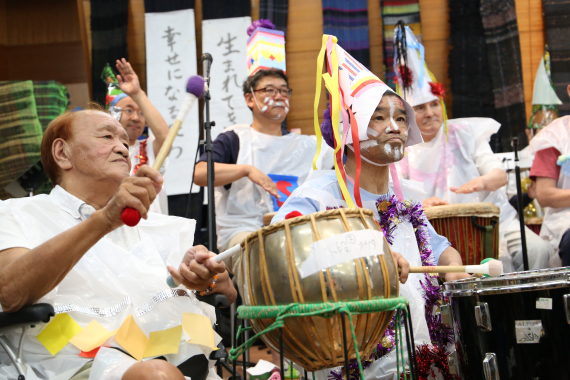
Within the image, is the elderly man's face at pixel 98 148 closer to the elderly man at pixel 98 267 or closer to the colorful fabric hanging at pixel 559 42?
the elderly man at pixel 98 267

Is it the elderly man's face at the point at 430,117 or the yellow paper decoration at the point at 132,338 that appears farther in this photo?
the elderly man's face at the point at 430,117

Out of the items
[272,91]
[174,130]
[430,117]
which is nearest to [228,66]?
[272,91]

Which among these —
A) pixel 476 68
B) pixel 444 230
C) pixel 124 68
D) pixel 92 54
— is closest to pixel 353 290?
pixel 444 230

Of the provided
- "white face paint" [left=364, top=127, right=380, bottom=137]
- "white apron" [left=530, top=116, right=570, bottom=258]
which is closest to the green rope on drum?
"white face paint" [left=364, top=127, right=380, bottom=137]

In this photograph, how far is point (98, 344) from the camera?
1.62 metres

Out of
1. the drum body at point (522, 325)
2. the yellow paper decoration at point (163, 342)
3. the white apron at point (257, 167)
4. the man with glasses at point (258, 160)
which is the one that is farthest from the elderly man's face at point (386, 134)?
the white apron at point (257, 167)

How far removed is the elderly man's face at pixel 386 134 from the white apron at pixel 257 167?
155cm

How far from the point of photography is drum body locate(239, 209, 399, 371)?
130 cm

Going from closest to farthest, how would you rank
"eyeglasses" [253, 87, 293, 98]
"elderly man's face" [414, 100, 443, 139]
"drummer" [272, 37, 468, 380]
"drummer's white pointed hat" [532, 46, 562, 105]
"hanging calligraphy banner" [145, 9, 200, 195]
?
"drummer" [272, 37, 468, 380]
"elderly man's face" [414, 100, 443, 139]
"eyeglasses" [253, 87, 293, 98]
"drummer's white pointed hat" [532, 46, 562, 105]
"hanging calligraphy banner" [145, 9, 200, 195]

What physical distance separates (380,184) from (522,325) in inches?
32.8

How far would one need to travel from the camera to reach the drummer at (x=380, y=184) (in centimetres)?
210

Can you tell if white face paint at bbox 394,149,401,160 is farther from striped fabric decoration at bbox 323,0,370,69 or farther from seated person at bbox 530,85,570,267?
striped fabric decoration at bbox 323,0,370,69

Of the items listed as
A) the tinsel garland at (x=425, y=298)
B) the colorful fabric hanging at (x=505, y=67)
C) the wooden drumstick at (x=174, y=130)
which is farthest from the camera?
the colorful fabric hanging at (x=505, y=67)

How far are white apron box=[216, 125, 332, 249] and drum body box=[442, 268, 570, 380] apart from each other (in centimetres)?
207
